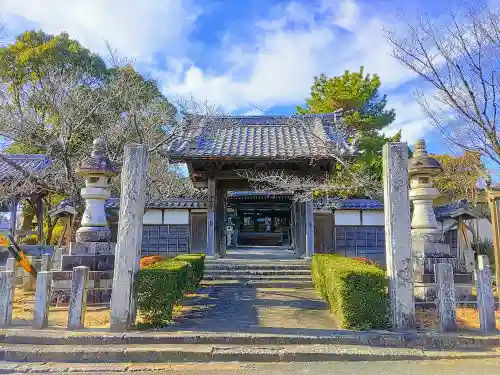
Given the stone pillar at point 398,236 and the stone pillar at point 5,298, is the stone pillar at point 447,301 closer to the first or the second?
the stone pillar at point 398,236

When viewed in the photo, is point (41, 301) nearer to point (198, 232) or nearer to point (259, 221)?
point (198, 232)

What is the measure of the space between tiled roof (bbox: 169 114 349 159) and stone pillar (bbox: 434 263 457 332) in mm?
5329

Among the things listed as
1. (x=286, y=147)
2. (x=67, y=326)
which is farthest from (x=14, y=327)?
(x=286, y=147)

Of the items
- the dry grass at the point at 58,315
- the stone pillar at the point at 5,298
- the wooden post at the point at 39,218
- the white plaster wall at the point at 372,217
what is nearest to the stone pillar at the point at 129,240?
the dry grass at the point at 58,315

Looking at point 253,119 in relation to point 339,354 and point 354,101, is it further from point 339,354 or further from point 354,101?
point 339,354

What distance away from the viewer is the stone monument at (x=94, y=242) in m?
7.95

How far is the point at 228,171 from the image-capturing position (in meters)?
13.0

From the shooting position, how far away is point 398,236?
5.91 m

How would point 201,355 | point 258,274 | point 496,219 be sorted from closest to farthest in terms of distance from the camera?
point 201,355
point 496,219
point 258,274

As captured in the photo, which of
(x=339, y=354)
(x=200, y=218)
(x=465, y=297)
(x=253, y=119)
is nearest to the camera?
(x=339, y=354)

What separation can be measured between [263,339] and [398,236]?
8.70 ft

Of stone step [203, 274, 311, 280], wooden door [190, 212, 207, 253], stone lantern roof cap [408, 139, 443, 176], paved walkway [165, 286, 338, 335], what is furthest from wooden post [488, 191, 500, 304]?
wooden door [190, 212, 207, 253]

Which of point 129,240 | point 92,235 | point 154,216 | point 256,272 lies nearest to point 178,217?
point 154,216

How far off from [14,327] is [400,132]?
71.3 ft
